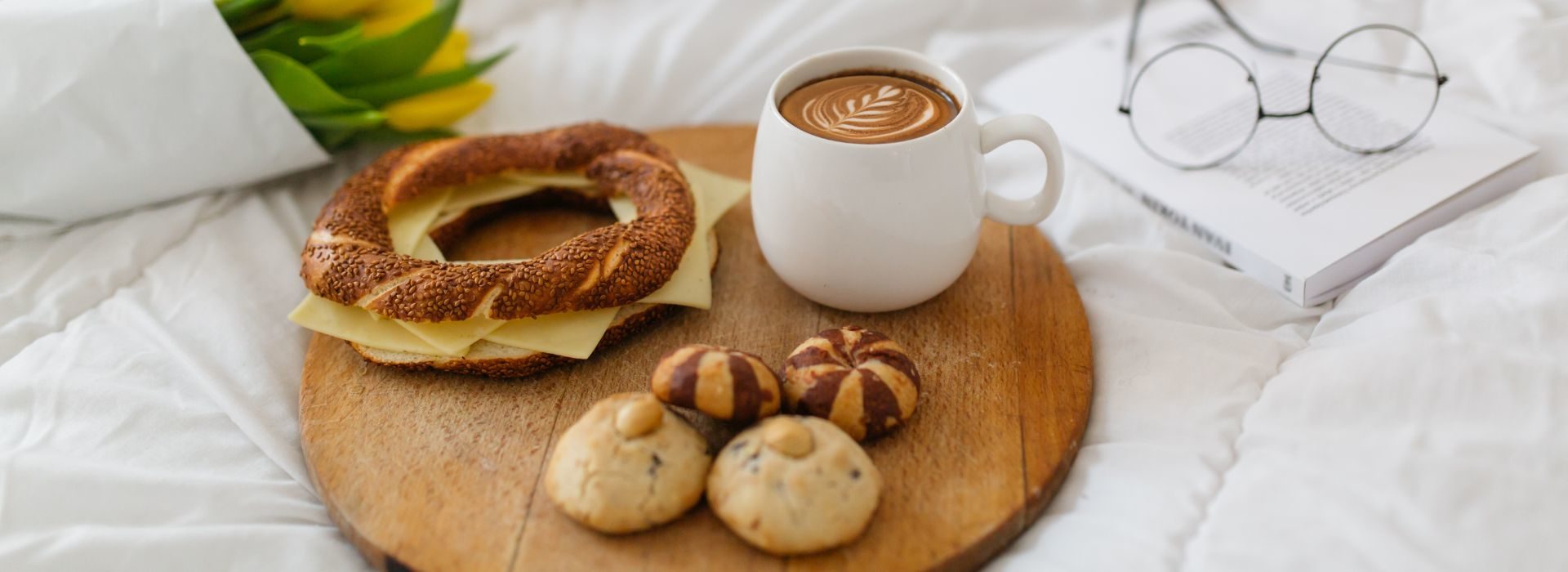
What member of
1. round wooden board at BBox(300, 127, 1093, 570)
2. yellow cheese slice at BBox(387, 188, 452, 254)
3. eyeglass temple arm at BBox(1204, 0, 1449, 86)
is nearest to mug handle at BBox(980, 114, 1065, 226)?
round wooden board at BBox(300, 127, 1093, 570)

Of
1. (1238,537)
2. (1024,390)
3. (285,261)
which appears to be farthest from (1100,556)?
(285,261)

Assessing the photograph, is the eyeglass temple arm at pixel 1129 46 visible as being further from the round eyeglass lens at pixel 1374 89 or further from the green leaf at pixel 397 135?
the green leaf at pixel 397 135

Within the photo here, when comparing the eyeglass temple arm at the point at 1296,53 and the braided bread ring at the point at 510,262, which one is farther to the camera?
the eyeglass temple arm at the point at 1296,53

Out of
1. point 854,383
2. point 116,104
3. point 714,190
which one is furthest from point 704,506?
point 116,104

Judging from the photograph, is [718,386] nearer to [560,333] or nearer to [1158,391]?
[560,333]

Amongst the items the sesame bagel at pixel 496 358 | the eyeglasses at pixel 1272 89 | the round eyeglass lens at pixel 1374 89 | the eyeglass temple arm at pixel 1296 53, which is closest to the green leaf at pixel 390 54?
the sesame bagel at pixel 496 358
